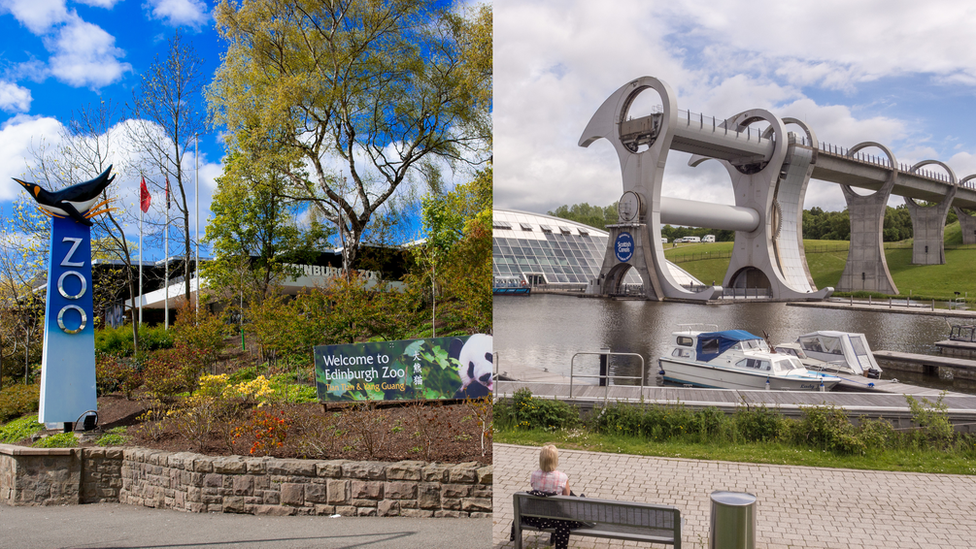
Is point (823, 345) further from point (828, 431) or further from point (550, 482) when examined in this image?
point (550, 482)

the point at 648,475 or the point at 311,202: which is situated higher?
the point at 311,202

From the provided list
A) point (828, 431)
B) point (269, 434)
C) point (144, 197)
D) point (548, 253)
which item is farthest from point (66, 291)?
point (828, 431)

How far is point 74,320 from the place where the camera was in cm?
698

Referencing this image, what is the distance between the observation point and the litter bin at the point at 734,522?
150 inches

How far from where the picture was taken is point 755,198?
6.04m

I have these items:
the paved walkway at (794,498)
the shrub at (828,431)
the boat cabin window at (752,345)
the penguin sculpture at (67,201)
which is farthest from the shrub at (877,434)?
the penguin sculpture at (67,201)

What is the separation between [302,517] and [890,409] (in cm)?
516

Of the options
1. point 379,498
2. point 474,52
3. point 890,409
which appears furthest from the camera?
point 474,52

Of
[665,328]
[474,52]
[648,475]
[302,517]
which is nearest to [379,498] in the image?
[302,517]

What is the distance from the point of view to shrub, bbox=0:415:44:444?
698 cm

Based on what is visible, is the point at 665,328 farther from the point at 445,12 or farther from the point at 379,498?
the point at 445,12

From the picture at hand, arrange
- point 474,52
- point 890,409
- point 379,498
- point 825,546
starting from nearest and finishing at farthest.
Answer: point 825,546 < point 890,409 < point 379,498 < point 474,52

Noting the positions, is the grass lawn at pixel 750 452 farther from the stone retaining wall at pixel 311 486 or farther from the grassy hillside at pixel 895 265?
the grassy hillside at pixel 895 265

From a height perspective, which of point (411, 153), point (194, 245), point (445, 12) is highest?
point (445, 12)
